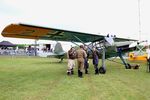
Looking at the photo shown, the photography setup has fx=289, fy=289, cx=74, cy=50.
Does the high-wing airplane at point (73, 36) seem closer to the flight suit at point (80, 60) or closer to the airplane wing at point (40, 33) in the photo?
the airplane wing at point (40, 33)

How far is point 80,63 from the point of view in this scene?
15.5 meters

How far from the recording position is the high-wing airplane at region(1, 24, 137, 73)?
1516cm

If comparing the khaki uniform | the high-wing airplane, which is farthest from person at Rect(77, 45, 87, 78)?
the high-wing airplane

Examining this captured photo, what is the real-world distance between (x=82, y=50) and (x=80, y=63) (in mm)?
753

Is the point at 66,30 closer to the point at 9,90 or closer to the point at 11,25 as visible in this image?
the point at 11,25

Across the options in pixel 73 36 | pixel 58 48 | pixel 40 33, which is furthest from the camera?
pixel 58 48

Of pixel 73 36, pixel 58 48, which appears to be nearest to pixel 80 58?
pixel 73 36

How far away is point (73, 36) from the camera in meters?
18.8

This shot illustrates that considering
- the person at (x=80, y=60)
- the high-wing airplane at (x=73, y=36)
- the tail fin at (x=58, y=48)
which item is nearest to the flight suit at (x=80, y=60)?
the person at (x=80, y=60)

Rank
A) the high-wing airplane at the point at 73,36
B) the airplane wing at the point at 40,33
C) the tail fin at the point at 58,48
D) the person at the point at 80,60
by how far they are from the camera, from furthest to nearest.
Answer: the tail fin at the point at 58,48 < the person at the point at 80,60 < the high-wing airplane at the point at 73,36 < the airplane wing at the point at 40,33

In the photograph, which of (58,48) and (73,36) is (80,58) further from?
(58,48)

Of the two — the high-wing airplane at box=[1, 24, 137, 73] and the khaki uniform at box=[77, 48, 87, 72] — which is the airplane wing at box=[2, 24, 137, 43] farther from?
the khaki uniform at box=[77, 48, 87, 72]

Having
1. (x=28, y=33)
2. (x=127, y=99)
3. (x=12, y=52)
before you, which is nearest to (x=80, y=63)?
(x=28, y=33)

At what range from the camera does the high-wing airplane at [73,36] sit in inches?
597
